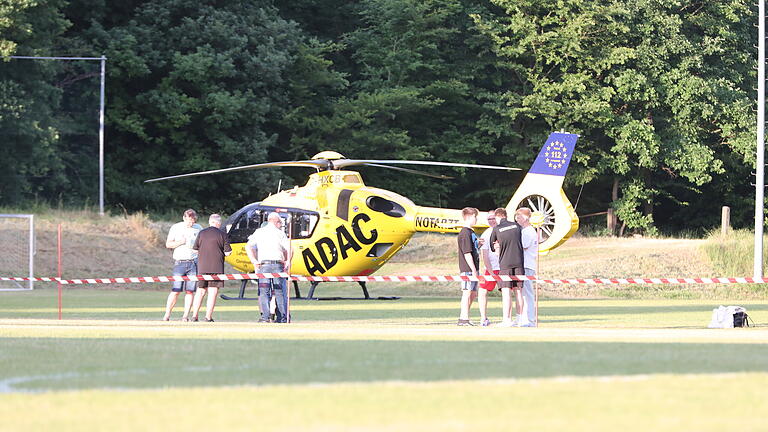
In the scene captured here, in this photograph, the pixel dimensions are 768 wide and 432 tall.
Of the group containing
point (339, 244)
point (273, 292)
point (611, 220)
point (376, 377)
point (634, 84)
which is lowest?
point (273, 292)

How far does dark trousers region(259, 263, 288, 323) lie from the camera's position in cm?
2202

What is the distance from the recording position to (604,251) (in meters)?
44.8

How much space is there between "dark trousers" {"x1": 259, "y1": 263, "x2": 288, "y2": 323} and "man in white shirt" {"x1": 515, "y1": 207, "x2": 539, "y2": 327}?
3904 millimetres

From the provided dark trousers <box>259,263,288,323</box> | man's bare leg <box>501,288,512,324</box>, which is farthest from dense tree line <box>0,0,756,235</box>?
man's bare leg <box>501,288,512,324</box>

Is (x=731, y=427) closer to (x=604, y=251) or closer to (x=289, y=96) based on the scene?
(x=604, y=251)

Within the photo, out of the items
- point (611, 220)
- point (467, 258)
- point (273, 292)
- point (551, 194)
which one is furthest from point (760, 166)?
point (273, 292)

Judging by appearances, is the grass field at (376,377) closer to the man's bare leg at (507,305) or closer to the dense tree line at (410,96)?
the man's bare leg at (507,305)

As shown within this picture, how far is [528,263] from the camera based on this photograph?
21.6 meters

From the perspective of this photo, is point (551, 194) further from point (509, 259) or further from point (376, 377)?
point (376, 377)

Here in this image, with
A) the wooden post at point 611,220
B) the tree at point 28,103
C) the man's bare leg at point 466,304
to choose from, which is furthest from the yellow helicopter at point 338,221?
the wooden post at point 611,220

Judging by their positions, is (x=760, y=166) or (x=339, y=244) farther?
(x=760, y=166)

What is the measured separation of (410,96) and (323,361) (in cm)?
4721

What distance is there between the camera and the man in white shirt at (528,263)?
21328 mm

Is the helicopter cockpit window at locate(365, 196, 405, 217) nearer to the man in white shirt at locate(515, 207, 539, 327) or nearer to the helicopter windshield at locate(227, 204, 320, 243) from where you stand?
the helicopter windshield at locate(227, 204, 320, 243)
